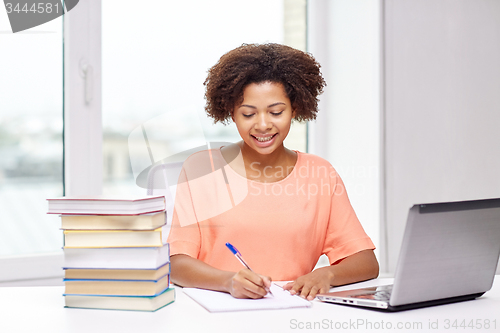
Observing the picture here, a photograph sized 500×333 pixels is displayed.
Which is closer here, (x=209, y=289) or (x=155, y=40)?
(x=209, y=289)

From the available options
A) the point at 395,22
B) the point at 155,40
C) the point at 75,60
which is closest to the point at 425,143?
the point at 395,22

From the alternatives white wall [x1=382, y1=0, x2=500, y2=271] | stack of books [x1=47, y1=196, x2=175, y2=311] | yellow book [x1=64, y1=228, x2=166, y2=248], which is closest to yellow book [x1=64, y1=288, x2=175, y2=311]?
stack of books [x1=47, y1=196, x2=175, y2=311]

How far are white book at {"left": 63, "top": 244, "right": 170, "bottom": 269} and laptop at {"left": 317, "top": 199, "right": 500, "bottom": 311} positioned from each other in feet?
1.20

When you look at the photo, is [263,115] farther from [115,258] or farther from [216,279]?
[115,258]

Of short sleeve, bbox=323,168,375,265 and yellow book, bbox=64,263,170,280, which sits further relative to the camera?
short sleeve, bbox=323,168,375,265

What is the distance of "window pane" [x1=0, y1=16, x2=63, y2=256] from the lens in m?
2.21

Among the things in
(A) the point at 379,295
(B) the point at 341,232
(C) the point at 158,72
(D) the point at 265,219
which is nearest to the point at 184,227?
(D) the point at 265,219

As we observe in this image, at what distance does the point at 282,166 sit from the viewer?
1610 millimetres

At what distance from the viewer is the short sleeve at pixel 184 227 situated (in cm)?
137

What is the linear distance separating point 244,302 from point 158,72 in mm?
1792

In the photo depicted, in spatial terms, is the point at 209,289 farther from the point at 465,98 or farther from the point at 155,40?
the point at 465,98

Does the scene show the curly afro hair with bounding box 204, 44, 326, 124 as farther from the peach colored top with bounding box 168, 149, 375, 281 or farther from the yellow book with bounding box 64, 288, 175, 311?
the yellow book with bounding box 64, 288, 175, 311

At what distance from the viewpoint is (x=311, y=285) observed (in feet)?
3.62

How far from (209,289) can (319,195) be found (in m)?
0.56
